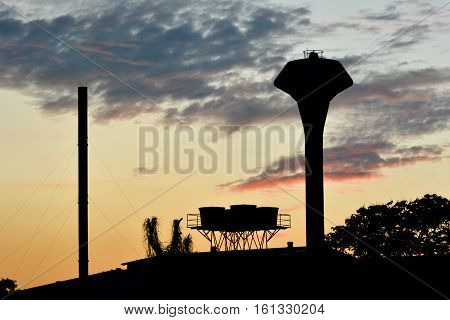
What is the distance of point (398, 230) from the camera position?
275 feet

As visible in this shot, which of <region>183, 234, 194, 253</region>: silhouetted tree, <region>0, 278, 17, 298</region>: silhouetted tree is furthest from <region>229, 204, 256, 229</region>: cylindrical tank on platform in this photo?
<region>0, 278, 17, 298</region>: silhouetted tree

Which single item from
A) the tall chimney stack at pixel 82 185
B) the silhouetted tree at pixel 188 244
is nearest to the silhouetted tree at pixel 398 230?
the silhouetted tree at pixel 188 244

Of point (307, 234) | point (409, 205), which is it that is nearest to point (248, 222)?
point (307, 234)

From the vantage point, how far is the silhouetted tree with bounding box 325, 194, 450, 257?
81.8m

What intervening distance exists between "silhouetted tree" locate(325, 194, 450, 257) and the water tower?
37035mm

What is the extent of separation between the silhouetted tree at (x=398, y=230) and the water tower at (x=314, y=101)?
37.0 metres

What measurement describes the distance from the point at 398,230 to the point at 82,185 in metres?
46.7

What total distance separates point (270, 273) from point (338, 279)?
124 inches

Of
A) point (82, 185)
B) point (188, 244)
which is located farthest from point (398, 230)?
point (82, 185)

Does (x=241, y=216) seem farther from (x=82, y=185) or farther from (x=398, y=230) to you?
(x=398, y=230)

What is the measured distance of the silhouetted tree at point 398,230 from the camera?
268 feet

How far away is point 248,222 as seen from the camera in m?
61.5
